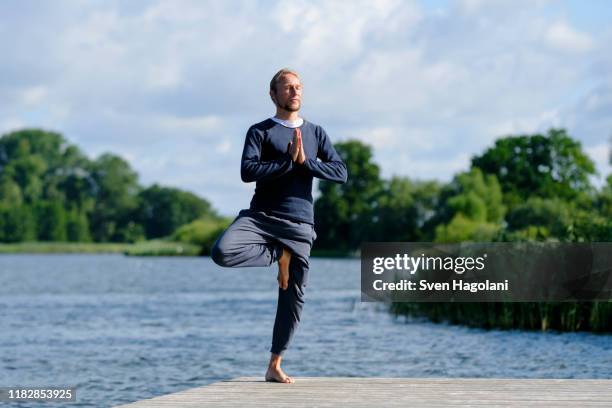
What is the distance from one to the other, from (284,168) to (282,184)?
0.23 meters

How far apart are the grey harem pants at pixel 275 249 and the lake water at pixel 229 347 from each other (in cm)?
843

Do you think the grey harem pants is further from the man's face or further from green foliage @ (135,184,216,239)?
green foliage @ (135,184,216,239)

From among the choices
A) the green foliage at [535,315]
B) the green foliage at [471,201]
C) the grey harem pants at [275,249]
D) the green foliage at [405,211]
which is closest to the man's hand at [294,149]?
the grey harem pants at [275,249]

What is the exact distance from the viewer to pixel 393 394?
6.99 meters

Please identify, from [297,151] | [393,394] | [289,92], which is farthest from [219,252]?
[393,394]

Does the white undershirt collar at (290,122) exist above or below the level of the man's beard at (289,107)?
below

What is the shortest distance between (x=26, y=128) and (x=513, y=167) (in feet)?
250

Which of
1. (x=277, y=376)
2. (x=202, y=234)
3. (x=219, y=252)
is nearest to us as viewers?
(x=219, y=252)

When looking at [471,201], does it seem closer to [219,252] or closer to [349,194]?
[349,194]

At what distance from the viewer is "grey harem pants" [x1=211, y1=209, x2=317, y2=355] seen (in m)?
7.02

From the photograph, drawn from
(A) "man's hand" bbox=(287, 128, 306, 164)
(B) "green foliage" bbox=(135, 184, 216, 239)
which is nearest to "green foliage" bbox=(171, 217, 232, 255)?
(B) "green foliage" bbox=(135, 184, 216, 239)

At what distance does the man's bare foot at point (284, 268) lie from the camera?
24.2 ft

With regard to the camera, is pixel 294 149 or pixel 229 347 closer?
pixel 294 149

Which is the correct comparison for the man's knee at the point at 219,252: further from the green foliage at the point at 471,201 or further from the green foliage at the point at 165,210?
the green foliage at the point at 165,210
